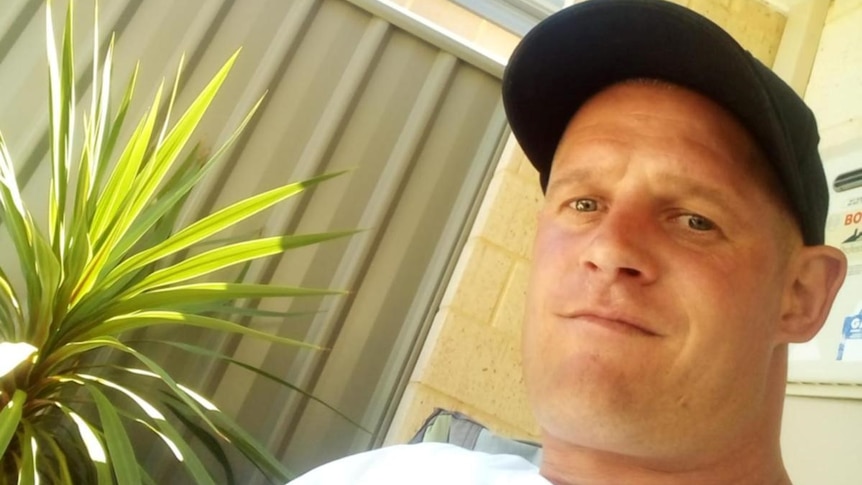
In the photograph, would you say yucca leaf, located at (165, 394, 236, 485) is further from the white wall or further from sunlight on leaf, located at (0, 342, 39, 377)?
the white wall

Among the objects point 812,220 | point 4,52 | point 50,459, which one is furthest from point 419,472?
point 4,52

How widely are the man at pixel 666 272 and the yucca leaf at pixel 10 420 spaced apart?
0.47m

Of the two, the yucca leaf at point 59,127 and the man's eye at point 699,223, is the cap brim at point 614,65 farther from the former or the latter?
the yucca leaf at point 59,127

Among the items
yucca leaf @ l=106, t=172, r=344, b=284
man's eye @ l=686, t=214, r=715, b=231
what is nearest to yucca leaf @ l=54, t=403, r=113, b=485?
yucca leaf @ l=106, t=172, r=344, b=284

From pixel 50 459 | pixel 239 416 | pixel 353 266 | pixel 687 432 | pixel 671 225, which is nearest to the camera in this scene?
pixel 687 432

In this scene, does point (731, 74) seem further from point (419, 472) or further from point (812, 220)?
point (419, 472)

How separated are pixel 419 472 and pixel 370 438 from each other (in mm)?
920

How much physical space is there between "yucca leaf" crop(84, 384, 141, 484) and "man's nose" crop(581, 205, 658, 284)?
2.48 feet

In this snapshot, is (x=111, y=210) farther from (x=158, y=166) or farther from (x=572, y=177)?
(x=572, y=177)

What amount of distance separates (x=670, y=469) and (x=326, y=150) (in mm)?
1310

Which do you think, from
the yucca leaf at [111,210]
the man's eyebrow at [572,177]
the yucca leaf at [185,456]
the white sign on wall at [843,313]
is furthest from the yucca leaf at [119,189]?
the white sign on wall at [843,313]

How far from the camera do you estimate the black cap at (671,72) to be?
0.82 meters

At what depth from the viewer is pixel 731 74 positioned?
2.70 feet

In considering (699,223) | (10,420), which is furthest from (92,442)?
(699,223)
